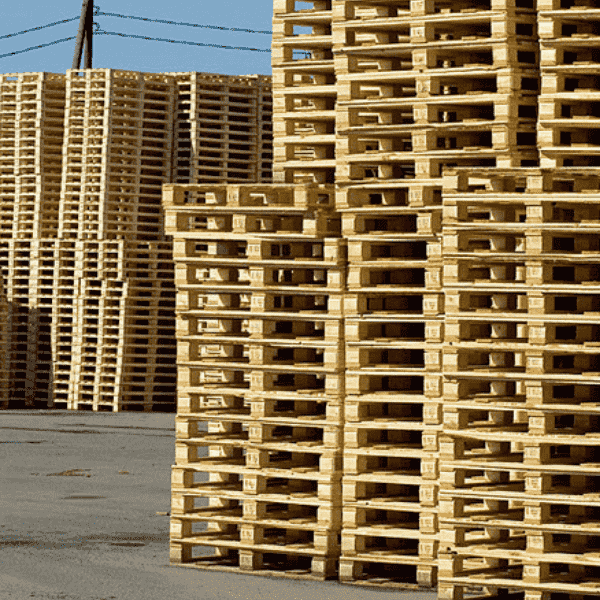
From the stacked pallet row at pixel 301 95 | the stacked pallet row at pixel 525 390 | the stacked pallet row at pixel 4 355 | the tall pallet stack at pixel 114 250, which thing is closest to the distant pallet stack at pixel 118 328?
the tall pallet stack at pixel 114 250

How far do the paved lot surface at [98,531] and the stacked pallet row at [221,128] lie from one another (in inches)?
262

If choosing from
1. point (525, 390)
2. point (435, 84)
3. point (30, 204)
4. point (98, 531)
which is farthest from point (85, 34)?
point (525, 390)

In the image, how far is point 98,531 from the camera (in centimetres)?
1053

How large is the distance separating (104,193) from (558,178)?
16420 millimetres

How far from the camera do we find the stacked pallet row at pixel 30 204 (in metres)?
24.2

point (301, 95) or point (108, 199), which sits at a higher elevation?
point (108, 199)

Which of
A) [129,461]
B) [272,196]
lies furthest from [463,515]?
[129,461]

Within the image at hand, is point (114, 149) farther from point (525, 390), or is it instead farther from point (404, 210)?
point (525, 390)

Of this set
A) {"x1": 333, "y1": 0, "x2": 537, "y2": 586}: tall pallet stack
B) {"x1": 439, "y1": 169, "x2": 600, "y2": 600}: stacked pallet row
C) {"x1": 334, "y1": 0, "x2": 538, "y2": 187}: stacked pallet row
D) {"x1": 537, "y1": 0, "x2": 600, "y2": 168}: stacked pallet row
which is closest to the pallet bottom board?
{"x1": 333, "y1": 0, "x2": 537, "y2": 586}: tall pallet stack

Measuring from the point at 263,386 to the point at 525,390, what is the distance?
6.02 feet

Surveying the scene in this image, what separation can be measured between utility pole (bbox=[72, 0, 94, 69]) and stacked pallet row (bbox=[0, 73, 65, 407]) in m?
9.20

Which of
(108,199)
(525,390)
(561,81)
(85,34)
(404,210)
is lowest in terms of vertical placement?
(525,390)

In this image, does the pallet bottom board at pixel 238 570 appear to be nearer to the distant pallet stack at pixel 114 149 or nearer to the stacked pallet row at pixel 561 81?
the stacked pallet row at pixel 561 81

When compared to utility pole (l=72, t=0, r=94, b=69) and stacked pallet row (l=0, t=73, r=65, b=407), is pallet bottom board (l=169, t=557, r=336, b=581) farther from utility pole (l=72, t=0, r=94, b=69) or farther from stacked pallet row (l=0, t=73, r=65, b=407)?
utility pole (l=72, t=0, r=94, b=69)
